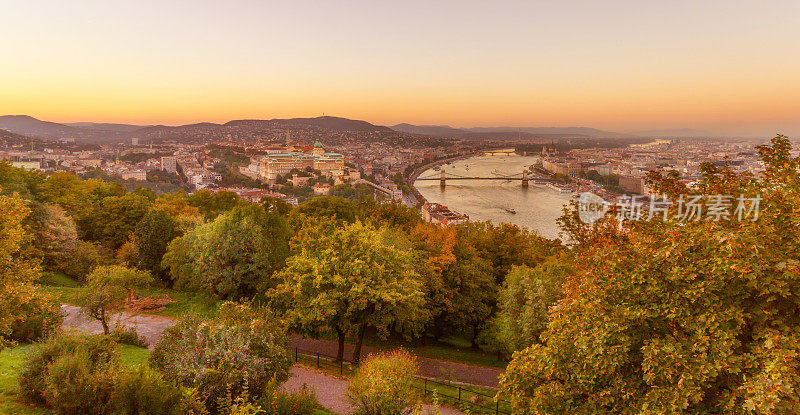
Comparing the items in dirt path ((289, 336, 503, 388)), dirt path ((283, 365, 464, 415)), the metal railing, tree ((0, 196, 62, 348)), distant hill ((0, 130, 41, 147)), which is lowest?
dirt path ((289, 336, 503, 388))

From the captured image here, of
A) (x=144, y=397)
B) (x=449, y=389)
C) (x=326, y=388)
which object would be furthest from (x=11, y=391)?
(x=449, y=389)

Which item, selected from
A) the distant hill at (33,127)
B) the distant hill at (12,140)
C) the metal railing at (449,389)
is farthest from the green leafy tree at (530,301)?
the distant hill at (33,127)

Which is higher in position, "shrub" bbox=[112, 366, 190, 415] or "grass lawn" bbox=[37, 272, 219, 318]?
"shrub" bbox=[112, 366, 190, 415]

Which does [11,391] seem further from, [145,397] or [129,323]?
[129,323]

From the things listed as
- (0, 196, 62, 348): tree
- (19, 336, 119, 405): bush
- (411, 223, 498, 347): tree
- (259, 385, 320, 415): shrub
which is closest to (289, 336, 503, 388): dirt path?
(411, 223, 498, 347): tree

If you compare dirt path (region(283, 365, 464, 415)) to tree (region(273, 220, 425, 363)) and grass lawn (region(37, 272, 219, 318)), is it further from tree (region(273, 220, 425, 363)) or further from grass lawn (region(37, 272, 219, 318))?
grass lawn (region(37, 272, 219, 318))

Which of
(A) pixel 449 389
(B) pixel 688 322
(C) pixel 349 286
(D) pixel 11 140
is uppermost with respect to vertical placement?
(D) pixel 11 140
